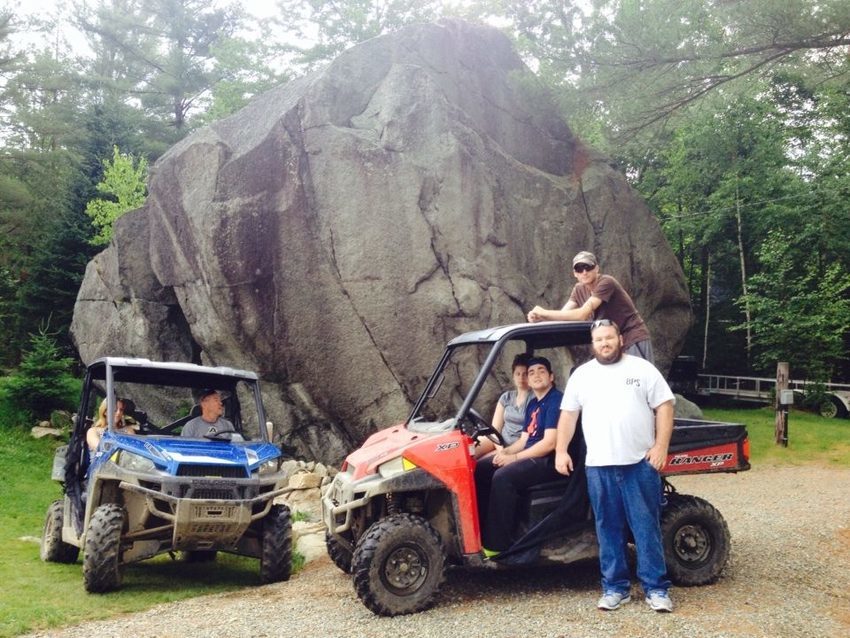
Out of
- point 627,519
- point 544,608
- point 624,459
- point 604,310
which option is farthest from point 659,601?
point 604,310

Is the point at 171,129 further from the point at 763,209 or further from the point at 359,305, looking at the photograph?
the point at 763,209

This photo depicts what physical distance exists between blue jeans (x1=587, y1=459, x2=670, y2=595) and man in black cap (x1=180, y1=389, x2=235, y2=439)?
12.9ft

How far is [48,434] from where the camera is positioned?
50.1ft

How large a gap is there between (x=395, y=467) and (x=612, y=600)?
1.77 meters

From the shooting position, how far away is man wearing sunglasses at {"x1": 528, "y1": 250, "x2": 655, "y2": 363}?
613 centimetres

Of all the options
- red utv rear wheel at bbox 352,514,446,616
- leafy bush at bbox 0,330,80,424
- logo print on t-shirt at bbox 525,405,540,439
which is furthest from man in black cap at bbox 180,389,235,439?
leafy bush at bbox 0,330,80,424

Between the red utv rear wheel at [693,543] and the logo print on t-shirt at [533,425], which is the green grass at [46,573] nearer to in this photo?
the logo print on t-shirt at [533,425]

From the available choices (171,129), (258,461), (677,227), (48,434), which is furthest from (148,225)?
(677,227)

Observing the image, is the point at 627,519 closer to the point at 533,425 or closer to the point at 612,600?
the point at 612,600

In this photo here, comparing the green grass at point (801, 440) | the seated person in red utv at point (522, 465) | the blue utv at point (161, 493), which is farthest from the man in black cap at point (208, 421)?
the green grass at point (801, 440)

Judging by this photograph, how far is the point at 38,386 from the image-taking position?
15750 millimetres

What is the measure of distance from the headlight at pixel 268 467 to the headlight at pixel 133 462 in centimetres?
95

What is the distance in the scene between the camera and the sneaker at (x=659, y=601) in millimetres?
5027

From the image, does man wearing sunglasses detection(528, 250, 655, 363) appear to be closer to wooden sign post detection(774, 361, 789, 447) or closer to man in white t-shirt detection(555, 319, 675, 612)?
man in white t-shirt detection(555, 319, 675, 612)
